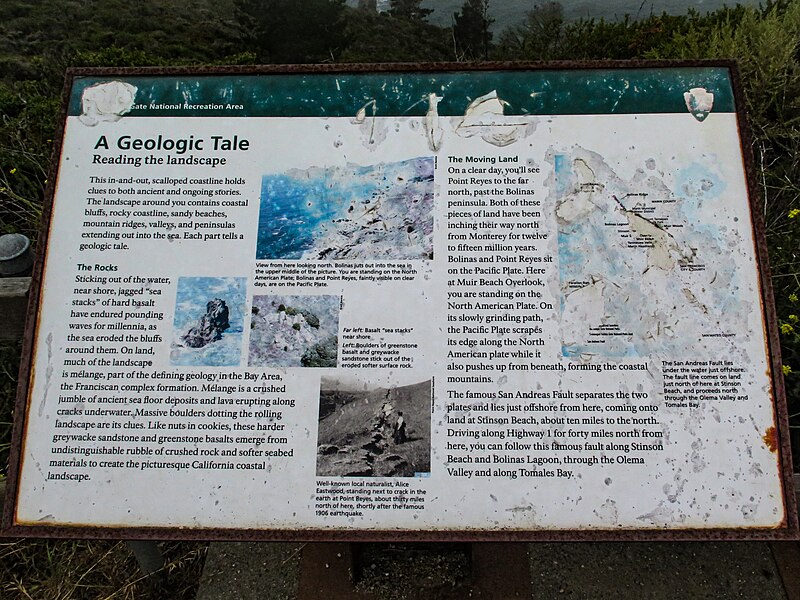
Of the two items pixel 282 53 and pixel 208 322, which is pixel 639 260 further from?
pixel 282 53

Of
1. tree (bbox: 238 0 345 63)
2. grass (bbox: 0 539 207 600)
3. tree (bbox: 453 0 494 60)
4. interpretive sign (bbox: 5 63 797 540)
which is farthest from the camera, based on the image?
tree (bbox: 238 0 345 63)

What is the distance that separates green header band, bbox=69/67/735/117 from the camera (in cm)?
193

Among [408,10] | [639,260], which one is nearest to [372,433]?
[639,260]

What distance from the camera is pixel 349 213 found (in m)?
1.88

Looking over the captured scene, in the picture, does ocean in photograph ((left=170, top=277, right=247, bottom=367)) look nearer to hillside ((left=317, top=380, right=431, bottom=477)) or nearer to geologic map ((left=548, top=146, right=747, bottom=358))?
hillside ((left=317, top=380, right=431, bottom=477))

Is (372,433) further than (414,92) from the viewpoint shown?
No

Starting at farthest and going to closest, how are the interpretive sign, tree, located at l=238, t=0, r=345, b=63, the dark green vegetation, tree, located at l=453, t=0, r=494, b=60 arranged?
tree, located at l=238, t=0, r=345, b=63, tree, located at l=453, t=0, r=494, b=60, the dark green vegetation, the interpretive sign

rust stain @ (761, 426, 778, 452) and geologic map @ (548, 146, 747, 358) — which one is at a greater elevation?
geologic map @ (548, 146, 747, 358)

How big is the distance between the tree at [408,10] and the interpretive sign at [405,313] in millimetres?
4975

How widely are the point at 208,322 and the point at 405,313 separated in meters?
0.70

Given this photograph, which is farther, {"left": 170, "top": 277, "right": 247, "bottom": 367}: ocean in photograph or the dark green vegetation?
the dark green vegetation

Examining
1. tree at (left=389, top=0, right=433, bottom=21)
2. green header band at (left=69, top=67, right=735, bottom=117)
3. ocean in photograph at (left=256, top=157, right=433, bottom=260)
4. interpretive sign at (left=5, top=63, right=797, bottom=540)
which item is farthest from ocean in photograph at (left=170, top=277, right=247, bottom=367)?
tree at (left=389, top=0, right=433, bottom=21)

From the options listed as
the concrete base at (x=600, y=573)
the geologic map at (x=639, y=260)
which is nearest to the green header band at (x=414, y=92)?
the geologic map at (x=639, y=260)

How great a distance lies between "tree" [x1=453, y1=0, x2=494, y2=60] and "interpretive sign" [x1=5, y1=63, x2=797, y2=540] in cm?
383
